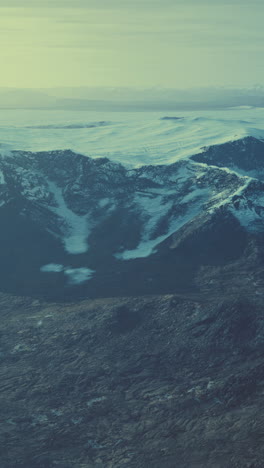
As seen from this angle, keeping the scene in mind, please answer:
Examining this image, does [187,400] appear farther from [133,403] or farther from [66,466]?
[66,466]

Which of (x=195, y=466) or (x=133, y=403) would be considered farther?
(x=133, y=403)

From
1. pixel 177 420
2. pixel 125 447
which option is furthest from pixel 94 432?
pixel 177 420

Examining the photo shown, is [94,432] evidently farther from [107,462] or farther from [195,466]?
[195,466]

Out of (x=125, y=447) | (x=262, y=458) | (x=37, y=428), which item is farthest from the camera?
(x=37, y=428)

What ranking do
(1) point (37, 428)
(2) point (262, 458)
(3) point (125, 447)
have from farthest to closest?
(1) point (37, 428) → (3) point (125, 447) → (2) point (262, 458)

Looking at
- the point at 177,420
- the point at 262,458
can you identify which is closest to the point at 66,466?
the point at 177,420

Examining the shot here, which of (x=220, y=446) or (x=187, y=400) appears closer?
(x=220, y=446)

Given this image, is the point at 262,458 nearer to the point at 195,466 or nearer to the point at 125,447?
the point at 195,466

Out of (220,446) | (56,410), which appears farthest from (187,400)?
(56,410)
